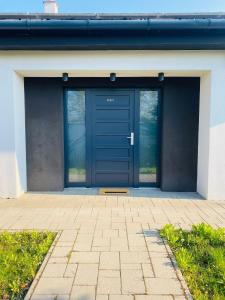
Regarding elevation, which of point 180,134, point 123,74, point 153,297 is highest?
point 123,74

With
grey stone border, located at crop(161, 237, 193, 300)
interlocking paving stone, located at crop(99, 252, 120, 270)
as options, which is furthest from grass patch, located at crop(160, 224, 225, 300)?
interlocking paving stone, located at crop(99, 252, 120, 270)

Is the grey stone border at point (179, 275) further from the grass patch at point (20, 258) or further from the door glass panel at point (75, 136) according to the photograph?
the door glass panel at point (75, 136)

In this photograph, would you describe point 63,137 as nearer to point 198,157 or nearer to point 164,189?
point 164,189

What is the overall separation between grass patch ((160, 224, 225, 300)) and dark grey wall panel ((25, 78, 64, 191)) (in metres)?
3.21

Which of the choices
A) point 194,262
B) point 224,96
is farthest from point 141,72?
point 194,262

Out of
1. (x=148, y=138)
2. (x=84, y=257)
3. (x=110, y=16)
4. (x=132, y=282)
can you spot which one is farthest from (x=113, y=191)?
(x=110, y=16)

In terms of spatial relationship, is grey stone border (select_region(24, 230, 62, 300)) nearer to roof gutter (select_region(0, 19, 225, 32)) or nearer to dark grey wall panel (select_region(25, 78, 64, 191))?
dark grey wall panel (select_region(25, 78, 64, 191))

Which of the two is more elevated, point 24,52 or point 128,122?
point 24,52

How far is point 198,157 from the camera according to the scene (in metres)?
5.53

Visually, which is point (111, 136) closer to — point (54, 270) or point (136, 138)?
point (136, 138)

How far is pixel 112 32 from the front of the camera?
454 centimetres

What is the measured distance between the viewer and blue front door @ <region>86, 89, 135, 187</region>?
229 inches

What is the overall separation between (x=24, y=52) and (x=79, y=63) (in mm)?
1113

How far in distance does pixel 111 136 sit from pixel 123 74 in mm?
1496
